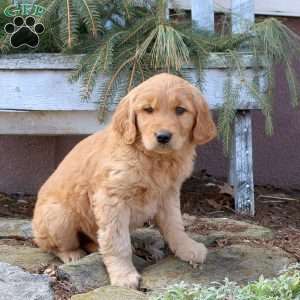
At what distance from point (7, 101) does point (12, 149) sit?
1345mm

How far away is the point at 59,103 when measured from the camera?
5.23 m

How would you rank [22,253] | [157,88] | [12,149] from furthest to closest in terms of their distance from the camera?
[12,149]
[22,253]
[157,88]

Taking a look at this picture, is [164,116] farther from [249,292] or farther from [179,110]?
[249,292]

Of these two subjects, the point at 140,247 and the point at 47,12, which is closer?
the point at 140,247

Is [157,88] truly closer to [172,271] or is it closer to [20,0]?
[172,271]

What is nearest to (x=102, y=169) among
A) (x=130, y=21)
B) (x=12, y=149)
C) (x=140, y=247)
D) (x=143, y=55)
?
(x=140, y=247)

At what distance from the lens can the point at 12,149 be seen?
6.51 m

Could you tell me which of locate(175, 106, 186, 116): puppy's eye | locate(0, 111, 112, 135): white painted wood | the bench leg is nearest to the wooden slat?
locate(0, 111, 112, 135): white painted wood

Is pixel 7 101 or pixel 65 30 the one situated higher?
pixel 65 30

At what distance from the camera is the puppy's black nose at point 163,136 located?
375cm

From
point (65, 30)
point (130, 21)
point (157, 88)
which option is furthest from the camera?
point (130, 21)

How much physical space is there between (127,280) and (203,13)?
8.58ft

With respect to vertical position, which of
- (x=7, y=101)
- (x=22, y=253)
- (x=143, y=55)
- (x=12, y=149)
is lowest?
(x=22, y=253)

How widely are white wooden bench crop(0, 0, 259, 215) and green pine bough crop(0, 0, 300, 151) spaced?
102mm
